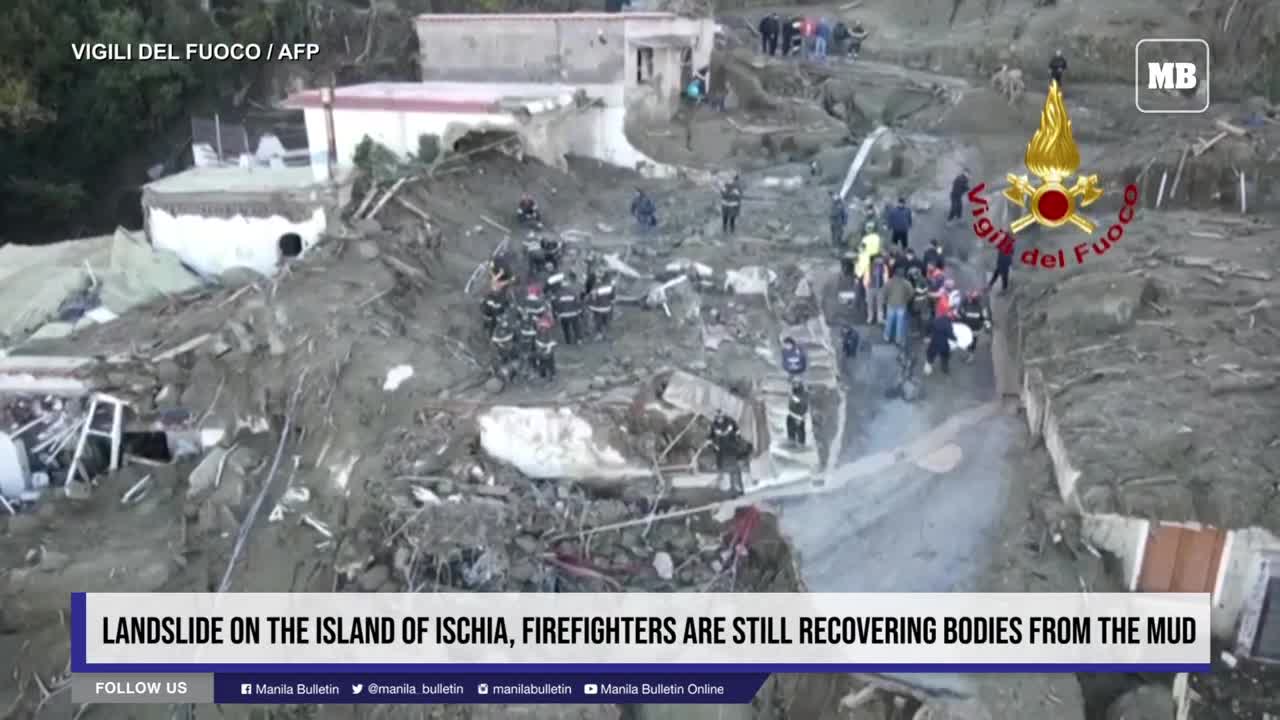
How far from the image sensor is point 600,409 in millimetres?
15875

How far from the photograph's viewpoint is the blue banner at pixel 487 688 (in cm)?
1245

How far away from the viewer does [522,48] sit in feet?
96.5

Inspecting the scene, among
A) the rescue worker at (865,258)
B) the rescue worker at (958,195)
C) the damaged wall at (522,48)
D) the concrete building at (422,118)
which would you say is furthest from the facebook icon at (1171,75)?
the concrete building at (422,118)

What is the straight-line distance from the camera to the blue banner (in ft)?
40.9

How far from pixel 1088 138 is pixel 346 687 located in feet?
70.1

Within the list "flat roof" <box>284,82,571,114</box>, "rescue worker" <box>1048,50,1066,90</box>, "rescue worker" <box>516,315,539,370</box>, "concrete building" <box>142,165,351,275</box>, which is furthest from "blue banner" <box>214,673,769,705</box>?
"flat roof" <box>284,82,571,114</box>

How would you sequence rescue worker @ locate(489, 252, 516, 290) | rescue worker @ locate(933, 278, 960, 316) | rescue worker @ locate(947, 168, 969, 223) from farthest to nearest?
rescue worker @ locate(947, 168, 969, 223)
rescue worker @ locate(489, 252, 516, 290)
rescue worker @ locate(933, 278, 960, 316)

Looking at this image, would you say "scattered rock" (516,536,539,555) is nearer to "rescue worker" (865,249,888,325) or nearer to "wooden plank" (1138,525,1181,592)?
"rescue worker" (865,249,888,325)

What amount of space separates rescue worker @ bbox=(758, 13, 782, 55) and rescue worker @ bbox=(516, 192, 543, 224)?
40.2 feet

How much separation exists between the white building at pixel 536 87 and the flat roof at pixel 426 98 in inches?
1.0

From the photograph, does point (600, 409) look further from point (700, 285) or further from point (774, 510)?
point (700, 285)

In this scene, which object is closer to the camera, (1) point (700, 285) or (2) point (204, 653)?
(2) point (204, 653)

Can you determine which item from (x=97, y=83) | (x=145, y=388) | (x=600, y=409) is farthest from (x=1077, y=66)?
(x=97, y=83)

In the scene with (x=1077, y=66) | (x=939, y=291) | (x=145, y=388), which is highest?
(x=1077, y=66)
